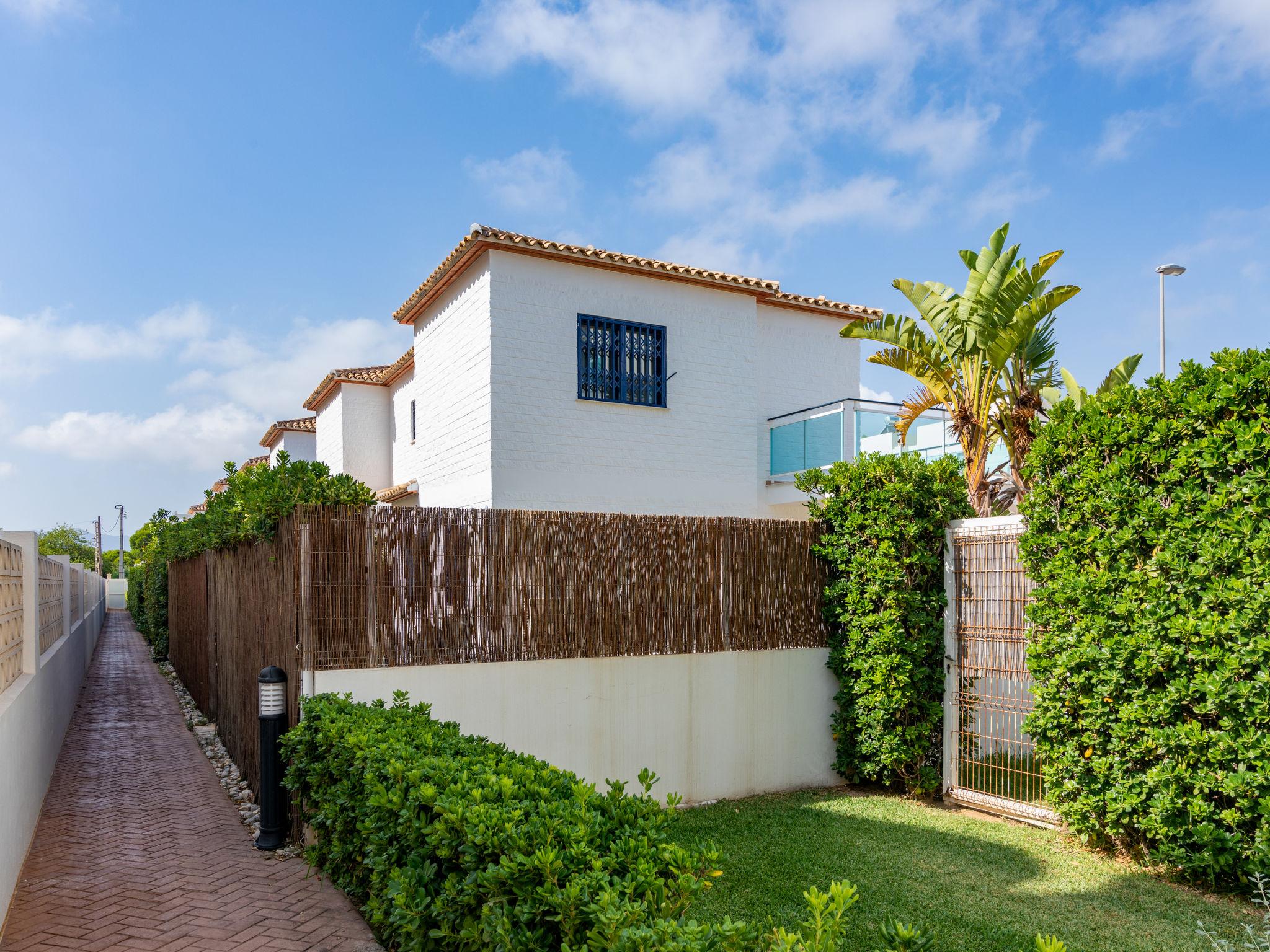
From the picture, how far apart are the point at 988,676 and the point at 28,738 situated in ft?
25.3

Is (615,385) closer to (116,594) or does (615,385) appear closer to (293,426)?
(293,426)

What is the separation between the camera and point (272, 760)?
6.11 meters

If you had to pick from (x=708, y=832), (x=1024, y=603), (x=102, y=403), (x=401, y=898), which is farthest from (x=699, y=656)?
(x=102, y=403)

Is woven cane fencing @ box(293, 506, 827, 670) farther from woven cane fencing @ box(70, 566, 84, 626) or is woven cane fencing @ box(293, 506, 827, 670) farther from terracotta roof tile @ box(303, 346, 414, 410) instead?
terracotta roof tile @ box(303, 346, 414, 410)

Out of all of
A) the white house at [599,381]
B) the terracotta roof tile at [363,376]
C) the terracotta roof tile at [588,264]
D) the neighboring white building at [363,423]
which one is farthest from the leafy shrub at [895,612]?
the neighboring white building at [363,423]

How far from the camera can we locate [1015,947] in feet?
14.0

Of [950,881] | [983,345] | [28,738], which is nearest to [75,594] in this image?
[28,738]

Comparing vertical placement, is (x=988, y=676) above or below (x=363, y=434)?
below

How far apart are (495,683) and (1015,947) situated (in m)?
3.99

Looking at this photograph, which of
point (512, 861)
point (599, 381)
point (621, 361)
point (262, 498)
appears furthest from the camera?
point (621, 361)

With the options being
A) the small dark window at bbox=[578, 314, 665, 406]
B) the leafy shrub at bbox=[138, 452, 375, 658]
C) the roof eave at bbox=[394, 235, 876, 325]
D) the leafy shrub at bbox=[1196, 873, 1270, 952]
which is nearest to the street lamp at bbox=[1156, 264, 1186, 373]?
the roof eave at bbox=[394, 235, 876, 325]

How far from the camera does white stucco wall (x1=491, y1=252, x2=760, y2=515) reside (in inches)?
483

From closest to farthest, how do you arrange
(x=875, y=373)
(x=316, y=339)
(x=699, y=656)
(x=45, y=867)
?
(x=45, y=867) → (x=699, y=656) → (x=875, y=373) → (x=316, y=339)

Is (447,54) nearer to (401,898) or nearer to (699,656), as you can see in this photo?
(699,656)
